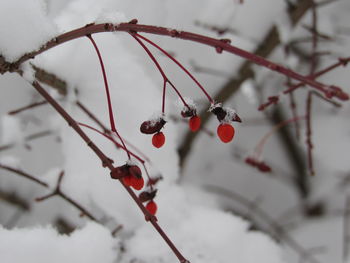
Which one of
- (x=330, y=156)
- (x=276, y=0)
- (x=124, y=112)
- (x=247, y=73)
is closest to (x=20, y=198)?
(x=124, y=112)

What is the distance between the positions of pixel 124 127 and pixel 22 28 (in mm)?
519

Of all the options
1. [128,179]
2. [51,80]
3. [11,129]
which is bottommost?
[128,179]

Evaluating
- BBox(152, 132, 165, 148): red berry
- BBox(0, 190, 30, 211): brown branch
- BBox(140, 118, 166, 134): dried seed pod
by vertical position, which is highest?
BBox(0, 190, 30, 211): brown branch

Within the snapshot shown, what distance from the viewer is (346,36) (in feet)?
5.96

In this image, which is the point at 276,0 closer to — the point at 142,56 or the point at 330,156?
the point at 142,56

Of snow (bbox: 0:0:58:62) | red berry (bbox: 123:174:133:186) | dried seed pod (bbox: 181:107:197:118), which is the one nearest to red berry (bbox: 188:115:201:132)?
dried seed pod (bbox: 181:107:197:118)

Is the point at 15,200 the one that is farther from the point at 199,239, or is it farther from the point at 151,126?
the point at 151,126

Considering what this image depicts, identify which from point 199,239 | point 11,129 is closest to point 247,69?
point 199,239

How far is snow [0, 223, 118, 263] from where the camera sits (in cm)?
93

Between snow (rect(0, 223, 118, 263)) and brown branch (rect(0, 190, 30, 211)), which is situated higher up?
brown branch (rect(0, 190, 30, 211))

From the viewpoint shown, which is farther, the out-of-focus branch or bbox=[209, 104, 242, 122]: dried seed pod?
the out-of-focus branch

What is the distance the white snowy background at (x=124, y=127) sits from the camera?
98cm

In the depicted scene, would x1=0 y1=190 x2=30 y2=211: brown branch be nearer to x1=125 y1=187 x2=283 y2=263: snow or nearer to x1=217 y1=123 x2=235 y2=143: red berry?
x1=125 y1=187 x2=283 y2=263: snow

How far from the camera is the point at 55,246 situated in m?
0.98
